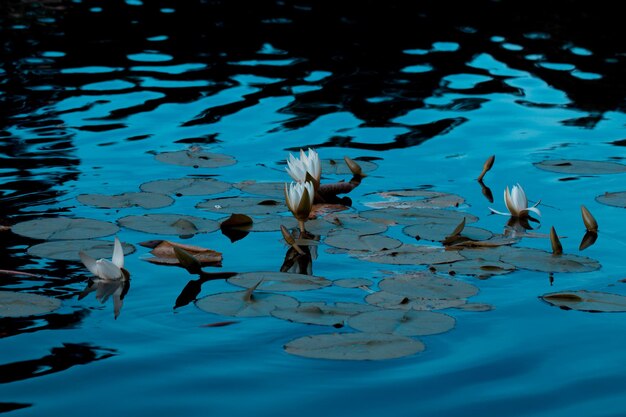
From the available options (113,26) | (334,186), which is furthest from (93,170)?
(113,26)

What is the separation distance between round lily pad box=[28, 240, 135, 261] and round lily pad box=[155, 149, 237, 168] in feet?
4.26

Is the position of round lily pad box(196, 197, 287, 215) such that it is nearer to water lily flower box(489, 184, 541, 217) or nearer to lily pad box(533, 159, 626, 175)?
water lily flower box(489, 184, 541, 217)

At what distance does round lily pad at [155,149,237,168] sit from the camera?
5.27 metres

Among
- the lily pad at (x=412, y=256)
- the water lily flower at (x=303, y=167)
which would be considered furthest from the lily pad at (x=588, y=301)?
the water lily flower at (x=303, y=167)

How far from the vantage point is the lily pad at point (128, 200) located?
456 centimetres

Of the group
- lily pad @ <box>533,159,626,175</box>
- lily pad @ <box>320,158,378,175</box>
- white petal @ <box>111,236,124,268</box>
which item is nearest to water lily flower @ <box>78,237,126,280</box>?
white petal @ <box>111,236,124,268</box>

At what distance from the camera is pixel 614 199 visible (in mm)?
4766

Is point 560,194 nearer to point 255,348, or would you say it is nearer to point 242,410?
point 255,348

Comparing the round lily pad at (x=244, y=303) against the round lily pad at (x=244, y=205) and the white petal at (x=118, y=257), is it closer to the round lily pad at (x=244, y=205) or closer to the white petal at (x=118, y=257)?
the white petal at (x=118, y=257)

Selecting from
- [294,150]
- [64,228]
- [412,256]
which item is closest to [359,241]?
[412,256]

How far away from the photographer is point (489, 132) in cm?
630

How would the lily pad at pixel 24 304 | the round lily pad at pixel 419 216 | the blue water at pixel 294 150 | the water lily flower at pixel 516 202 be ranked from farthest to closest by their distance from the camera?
1. the water lily flower at pixel 516 202
2. the round lily pad at pixel 419 216
3. the lily pad at pixel 24 304
4. the blue water at pixel 294 150

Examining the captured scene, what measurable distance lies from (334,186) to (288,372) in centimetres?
209

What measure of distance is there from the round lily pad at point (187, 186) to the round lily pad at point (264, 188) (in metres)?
0.09
